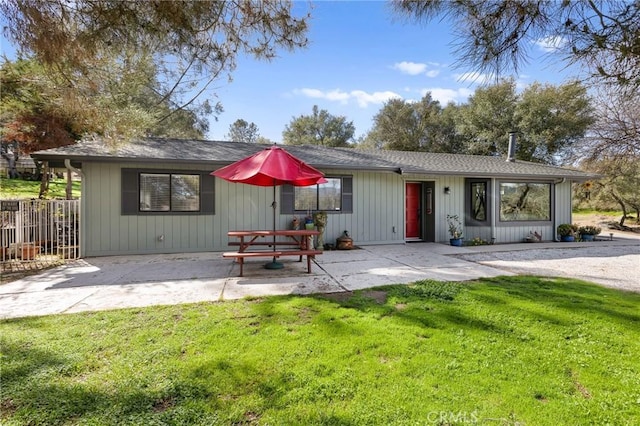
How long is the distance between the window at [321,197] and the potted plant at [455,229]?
3.44 m

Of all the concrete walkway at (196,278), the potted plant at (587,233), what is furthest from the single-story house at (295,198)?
the potted plant at (587,233)

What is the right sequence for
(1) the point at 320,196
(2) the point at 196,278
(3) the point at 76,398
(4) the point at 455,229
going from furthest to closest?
(4) the point at 455,229
(1) the point at 320,196
(2) the point at 196,278
(3) the point at 76,398

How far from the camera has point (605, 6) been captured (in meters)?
2.52

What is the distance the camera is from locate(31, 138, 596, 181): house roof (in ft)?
24.1

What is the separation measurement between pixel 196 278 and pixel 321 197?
183 inches

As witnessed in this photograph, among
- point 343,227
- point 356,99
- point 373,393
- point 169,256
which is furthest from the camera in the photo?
point 356,99

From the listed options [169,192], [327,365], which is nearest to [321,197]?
[169,192]

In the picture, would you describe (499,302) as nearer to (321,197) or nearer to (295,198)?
(321,197)

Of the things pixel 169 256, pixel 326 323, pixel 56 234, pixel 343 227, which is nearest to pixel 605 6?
pixel 326 323

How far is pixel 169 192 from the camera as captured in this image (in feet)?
26.9

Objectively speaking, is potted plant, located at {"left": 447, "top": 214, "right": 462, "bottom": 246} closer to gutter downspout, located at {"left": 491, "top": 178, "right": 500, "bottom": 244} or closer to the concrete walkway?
gutter downspout, located at {"left": 491, "top": 178, "right": 500, "bottom": 244}

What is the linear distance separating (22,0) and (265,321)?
13.1ft

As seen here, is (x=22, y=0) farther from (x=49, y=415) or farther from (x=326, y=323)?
(x=326, y=323)

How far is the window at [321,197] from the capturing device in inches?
355
